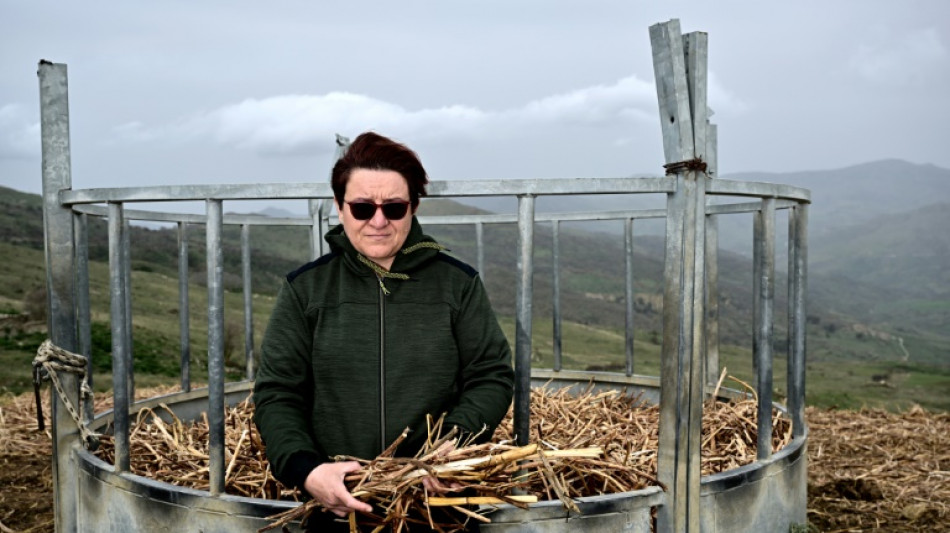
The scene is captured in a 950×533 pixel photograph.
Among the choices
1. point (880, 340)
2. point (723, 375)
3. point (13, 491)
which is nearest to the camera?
point (723, 375)

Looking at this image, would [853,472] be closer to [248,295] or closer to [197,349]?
[248,295]

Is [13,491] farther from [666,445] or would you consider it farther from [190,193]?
[666,445]

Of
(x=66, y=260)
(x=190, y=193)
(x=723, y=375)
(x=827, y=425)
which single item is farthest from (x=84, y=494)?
(x=827, y=425)

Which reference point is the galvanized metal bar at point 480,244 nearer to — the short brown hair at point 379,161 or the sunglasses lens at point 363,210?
the short brown hair at point 379,161

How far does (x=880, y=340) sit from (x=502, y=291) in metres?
36.1

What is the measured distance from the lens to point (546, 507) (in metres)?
2.88

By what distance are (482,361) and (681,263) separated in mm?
895

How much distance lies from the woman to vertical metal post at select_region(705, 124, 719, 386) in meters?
3.56

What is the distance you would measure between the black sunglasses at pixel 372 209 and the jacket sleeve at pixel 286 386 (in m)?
0.35

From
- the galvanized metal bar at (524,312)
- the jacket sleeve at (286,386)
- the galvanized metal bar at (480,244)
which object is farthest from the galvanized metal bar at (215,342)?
the galvanized metal bar at (480,244)

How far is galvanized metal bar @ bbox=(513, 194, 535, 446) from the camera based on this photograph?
112 inches

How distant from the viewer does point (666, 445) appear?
308 centimetres

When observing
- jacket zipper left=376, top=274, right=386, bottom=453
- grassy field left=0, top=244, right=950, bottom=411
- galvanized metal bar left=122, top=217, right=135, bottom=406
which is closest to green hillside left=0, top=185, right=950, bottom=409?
grassy field left=0, top=244, right=950, bottom=411

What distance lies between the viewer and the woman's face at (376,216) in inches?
102
